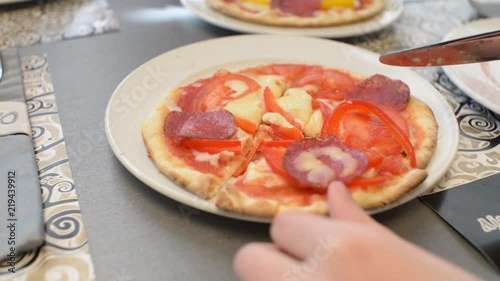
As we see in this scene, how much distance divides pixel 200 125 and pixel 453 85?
0.77 m

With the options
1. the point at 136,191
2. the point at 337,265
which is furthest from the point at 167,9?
the point at 337,265

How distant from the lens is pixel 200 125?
107 centimetres

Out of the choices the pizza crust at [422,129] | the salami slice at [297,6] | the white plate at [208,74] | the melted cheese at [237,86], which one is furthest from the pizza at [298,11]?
the pizza crust at [422,129]

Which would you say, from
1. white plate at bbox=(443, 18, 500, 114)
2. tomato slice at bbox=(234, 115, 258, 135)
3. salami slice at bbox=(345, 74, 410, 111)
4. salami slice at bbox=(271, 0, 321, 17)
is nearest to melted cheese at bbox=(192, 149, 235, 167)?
tomato slice at bbox=(234, 115, 258, 135)

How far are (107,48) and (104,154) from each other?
22.3 inches

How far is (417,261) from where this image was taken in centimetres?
69

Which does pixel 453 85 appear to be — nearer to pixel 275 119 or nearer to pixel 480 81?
pixel 480 81

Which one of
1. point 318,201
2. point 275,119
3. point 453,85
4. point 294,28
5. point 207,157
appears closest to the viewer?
point 318,201

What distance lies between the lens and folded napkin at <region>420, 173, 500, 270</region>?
3.00ft

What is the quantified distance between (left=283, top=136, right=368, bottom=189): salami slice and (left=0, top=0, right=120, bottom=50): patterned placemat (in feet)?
3.23

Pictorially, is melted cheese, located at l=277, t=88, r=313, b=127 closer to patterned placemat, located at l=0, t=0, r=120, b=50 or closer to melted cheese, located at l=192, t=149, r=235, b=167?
melted cheese, located at l=192, t=149, r=235, b=167

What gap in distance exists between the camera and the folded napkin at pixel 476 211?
35.9 inches

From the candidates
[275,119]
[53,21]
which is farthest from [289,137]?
[53,21]

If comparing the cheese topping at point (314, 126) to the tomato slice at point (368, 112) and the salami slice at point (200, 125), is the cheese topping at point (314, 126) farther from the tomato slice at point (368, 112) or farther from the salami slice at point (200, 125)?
the salami slice at point (200, 125)
